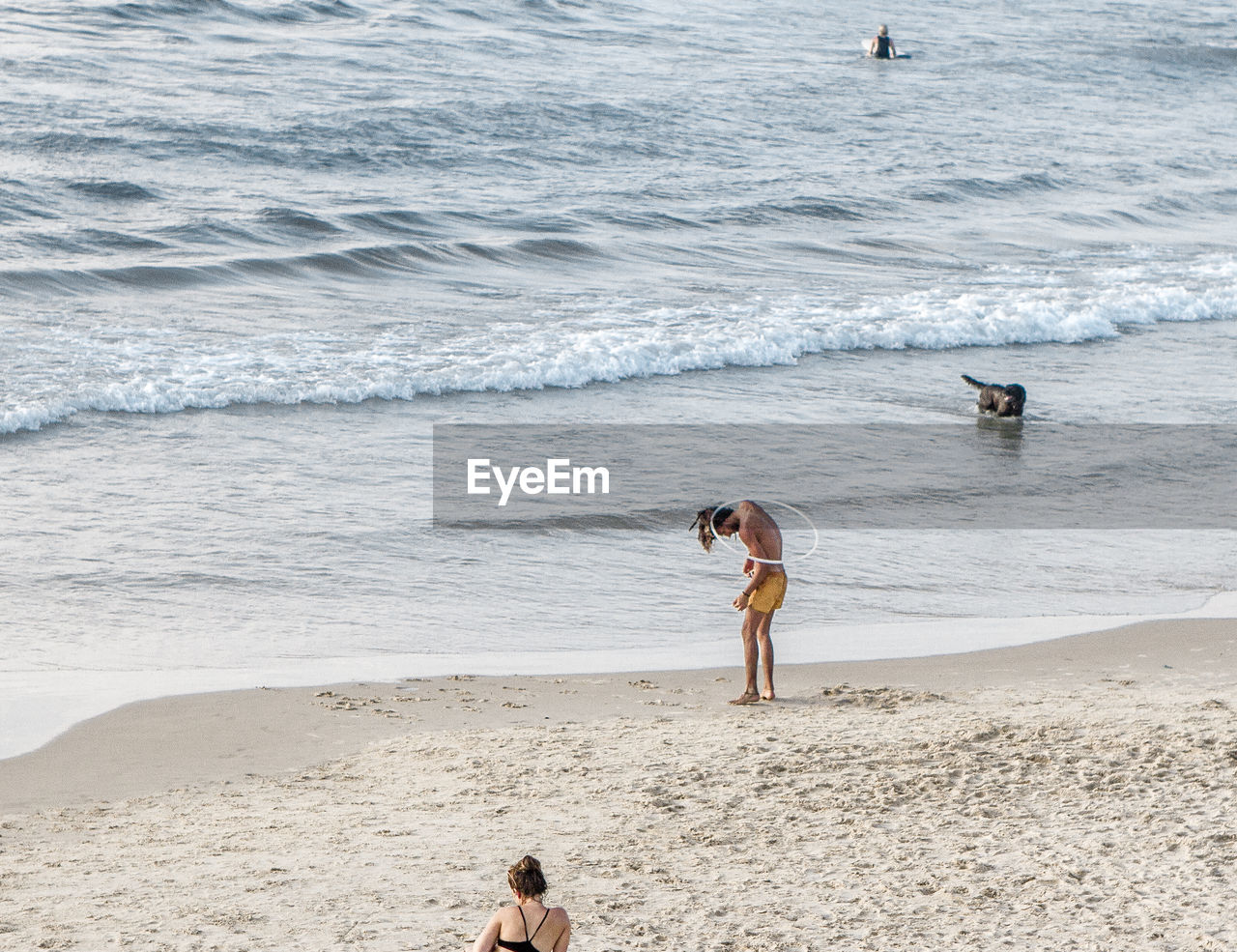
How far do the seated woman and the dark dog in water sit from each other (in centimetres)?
1085

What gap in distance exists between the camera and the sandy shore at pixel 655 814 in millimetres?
5098

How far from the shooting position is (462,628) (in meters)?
8.94

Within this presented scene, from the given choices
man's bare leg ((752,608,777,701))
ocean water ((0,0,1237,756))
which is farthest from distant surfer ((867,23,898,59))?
man's bare leg ((752,608,777,701))

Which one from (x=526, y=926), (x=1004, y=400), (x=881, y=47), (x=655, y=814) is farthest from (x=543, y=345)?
(x=881, y=47)

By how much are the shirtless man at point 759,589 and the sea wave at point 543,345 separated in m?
7.25

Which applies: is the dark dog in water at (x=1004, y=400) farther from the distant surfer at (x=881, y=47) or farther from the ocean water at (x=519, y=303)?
the distant surfer at (x=881, y=47)

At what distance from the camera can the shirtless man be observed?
25.2ft

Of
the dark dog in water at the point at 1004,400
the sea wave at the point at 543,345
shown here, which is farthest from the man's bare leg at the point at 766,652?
the sea wave at the point at 543,345

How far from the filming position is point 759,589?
775cm

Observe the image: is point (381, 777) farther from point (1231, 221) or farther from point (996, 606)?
point (1231, 221)

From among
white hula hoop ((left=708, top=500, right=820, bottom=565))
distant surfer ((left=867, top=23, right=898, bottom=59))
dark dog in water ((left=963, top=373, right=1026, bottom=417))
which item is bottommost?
white hula hoop ((left=708, top=500, right=820, bottom=565))

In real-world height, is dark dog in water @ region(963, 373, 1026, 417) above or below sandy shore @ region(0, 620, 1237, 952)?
above

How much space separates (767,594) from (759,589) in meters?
0.06

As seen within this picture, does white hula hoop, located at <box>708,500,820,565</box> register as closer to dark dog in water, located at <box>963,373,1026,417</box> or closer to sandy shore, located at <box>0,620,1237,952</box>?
sandy shore, located at <box>0,620,1237,952</box>
